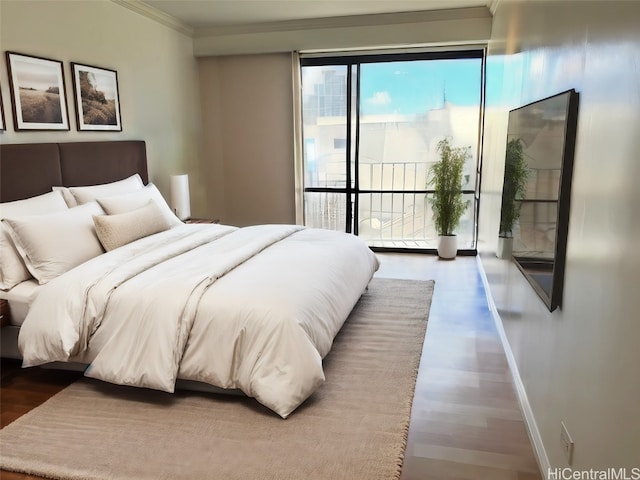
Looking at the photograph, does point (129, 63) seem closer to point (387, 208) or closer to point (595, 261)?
point (387, 208)

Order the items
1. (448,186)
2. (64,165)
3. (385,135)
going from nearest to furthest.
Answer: (64,165), (448,186), (385,135)

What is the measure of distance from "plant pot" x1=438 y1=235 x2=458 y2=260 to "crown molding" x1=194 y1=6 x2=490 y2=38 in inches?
93.3

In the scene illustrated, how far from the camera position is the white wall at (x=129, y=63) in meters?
3.56

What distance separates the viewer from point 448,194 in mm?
5535

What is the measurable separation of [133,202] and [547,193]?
10.2 feet

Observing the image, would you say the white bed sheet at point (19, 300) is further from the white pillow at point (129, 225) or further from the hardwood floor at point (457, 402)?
the white pillow at point (129, 225)

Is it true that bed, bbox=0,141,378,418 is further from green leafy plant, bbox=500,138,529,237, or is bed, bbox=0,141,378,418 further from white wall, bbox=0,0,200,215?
green leafy plant, bbox=500,138,529,237

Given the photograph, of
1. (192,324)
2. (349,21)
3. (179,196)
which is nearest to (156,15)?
(179,196)

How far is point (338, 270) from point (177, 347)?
1.25 meters

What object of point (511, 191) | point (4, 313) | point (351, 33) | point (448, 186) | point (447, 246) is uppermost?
point (351, 33)

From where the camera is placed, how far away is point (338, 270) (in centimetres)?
336

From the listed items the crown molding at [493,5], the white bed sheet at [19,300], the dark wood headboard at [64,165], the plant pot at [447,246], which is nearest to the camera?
the white bed sheet at [19,300]

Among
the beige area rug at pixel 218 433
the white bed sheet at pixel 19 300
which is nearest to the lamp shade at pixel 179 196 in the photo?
the white bed sheet at pixel 19 300

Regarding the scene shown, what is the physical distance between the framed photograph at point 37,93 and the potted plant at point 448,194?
3788 millimetres
